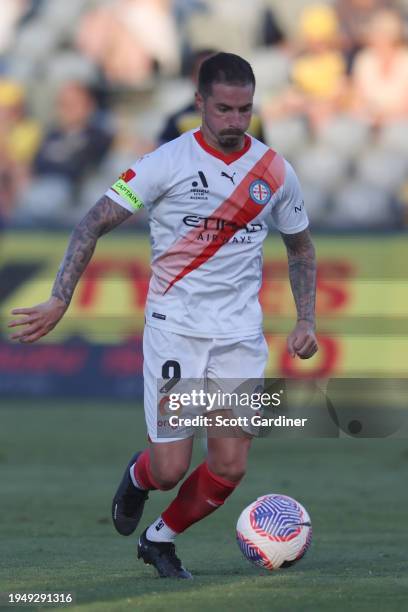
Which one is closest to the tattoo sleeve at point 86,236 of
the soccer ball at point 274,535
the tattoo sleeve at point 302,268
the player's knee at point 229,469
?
the tattoo sleeve at point 302,268

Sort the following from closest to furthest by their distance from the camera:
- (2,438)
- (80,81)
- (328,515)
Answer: (328,515), (2,438), (80,81)

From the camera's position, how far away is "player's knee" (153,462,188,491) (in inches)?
215

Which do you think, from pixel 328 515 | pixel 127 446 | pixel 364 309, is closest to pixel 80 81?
pixel 364 309

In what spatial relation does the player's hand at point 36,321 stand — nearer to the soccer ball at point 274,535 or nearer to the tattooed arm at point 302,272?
the tattooed arm at point 302,272

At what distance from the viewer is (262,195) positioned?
A: 5.46 m

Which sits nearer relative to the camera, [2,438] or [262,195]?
[262,195]

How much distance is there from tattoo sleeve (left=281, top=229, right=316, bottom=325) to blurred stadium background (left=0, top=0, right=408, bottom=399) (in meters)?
6.75

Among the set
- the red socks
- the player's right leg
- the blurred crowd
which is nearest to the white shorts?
the player's right leg

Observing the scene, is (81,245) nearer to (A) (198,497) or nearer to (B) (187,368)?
(B) (187,368)

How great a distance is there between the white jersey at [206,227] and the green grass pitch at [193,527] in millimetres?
1083

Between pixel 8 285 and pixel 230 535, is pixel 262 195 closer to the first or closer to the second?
pixel 230 535

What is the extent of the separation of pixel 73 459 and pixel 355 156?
6.17 meters

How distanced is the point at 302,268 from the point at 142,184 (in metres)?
→ 0.87

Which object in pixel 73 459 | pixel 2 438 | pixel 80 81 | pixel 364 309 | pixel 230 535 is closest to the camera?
pixel 230 535
